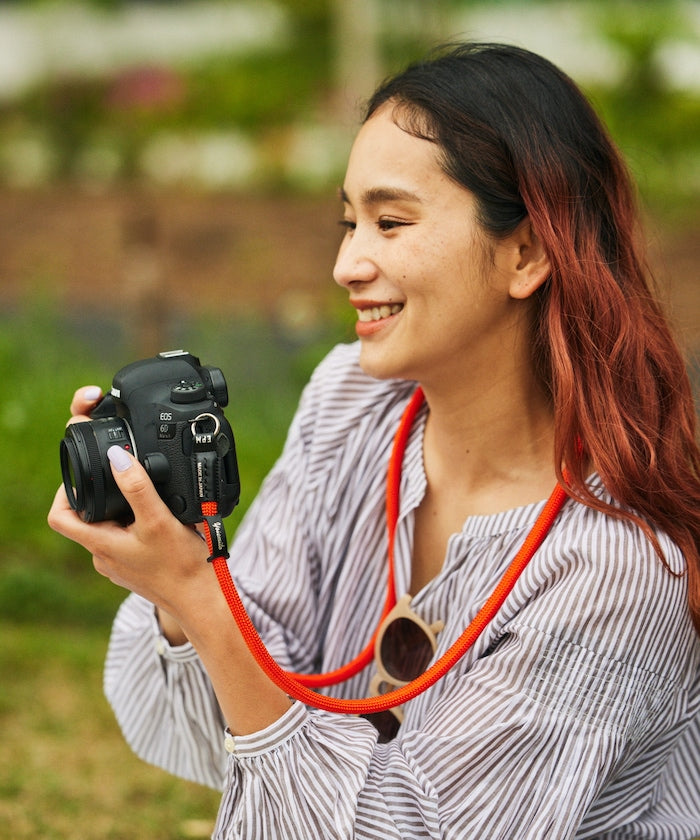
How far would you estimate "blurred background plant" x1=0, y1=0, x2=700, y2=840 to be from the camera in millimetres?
3854

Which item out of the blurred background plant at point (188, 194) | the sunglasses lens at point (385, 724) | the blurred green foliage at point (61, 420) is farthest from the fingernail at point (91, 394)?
the blurred green foliage at point (61, 420)

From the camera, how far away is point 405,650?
221 cm

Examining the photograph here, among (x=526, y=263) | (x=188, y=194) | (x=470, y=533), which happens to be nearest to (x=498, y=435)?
(x=470, y=533)

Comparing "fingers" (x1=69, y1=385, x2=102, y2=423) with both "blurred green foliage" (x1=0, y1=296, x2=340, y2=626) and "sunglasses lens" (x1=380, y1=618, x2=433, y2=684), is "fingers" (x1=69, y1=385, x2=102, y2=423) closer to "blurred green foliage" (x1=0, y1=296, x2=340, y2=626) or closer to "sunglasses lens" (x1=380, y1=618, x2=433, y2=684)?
"sunglasses lens" (x1=380, y1=618, x2=433, y2=684)

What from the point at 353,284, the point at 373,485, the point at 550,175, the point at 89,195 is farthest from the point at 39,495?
the point at 89,195

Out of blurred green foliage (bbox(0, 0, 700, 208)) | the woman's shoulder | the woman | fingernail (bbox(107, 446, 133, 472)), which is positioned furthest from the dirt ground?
fingernail (bbox(107, 446, 133, 472))

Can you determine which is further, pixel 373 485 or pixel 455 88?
pixel 373 485

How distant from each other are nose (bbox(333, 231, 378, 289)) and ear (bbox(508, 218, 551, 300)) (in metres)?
0.25

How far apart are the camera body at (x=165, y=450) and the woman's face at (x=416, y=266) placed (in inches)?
15.3

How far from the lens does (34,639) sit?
11.5 ft

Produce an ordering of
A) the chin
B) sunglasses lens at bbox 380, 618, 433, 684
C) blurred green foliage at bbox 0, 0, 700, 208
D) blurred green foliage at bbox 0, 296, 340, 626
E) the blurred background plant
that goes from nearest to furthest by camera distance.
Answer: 1. the chin
2. sunglasses lens at bbox 380, 618, 433, 684
3. blurred green foliage at bbox 0, 296, 340, 626
4. the blurred background plant
5. blurred green foliage at bbox 0, 0, 700, 208

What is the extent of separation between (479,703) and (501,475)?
1.58 ft

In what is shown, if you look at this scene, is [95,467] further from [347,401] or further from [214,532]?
[347,401]

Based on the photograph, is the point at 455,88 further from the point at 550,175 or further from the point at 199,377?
the point at 199,377
